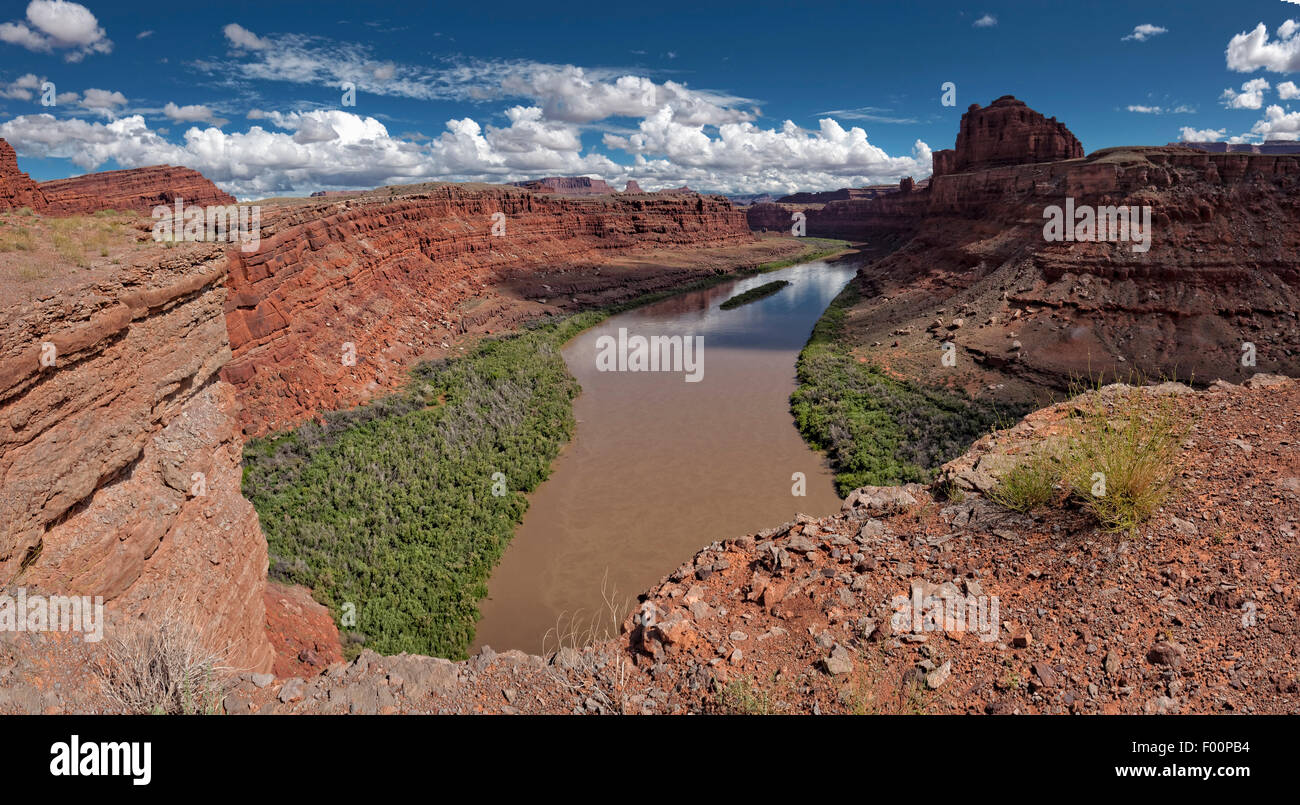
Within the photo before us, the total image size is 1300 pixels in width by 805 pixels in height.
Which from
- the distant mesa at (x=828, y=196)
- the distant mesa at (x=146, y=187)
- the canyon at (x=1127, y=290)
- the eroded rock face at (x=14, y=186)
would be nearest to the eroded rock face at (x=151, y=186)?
the distant mesa at (x=146, y=187)

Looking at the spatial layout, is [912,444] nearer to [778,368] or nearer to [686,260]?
[778,368]

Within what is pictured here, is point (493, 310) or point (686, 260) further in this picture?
point (686, 260)

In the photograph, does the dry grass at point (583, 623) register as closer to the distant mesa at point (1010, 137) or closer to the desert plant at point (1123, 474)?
the desert plant at point (1123, 474)

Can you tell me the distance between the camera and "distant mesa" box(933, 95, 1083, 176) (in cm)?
6000

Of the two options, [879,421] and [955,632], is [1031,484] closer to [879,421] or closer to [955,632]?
[955,632]

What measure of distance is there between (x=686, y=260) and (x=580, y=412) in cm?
5126

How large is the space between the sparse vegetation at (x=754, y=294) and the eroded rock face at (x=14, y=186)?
132 feet

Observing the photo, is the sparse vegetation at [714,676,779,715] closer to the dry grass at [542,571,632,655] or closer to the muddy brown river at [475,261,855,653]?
the muddy brown river at [475,261,855,653]

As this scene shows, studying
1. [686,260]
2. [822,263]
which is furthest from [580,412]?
[822,263]

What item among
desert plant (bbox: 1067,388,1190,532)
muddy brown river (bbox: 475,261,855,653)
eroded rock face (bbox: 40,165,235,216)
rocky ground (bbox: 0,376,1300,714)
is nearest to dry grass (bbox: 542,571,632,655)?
muddy brown river (bbox: 475,261,855,653)

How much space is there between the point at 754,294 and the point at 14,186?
1857 inches

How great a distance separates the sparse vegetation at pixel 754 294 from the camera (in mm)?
49188

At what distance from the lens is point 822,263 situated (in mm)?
81750

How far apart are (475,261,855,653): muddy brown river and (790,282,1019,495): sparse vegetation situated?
74cm
